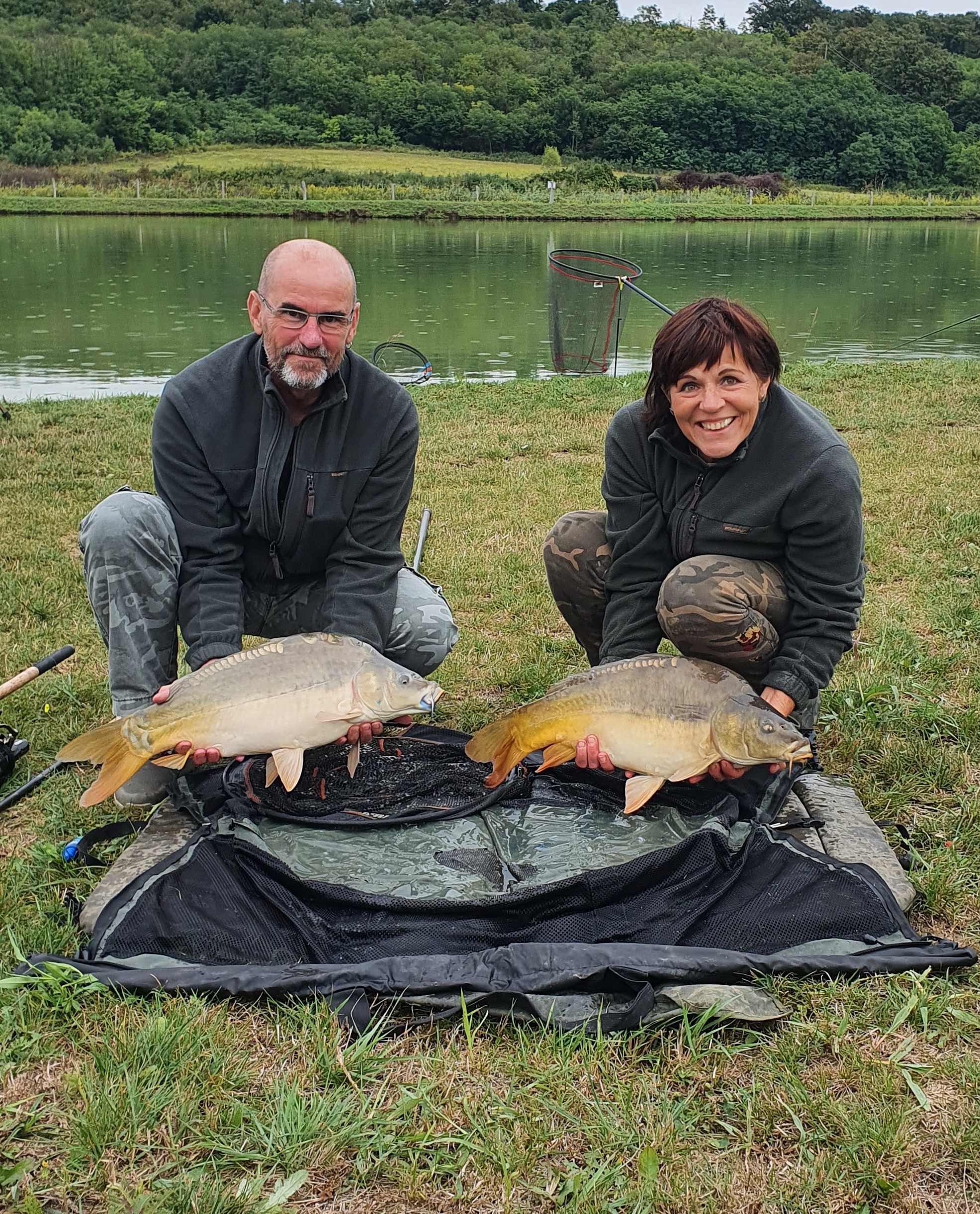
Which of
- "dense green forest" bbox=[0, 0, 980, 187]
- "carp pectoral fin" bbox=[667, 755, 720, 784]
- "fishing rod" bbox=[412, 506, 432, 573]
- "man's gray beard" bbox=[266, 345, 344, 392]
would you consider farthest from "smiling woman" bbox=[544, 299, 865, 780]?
"dense green forest" bbox=[0, 0, 980, 187]

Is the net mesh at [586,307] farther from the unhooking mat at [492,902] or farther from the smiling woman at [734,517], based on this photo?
the unhooking mat at [492,902]

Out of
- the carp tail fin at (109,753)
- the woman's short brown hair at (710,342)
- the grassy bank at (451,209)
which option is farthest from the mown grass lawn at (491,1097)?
the grassy bank at (451,209)

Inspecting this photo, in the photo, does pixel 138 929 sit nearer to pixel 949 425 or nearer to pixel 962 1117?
pixel 962 1117

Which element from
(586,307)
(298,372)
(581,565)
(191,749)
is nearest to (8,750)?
(191,749)

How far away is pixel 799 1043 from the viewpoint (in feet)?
6.49

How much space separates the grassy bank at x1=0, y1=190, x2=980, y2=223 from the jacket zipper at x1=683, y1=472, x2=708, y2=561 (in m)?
34.8

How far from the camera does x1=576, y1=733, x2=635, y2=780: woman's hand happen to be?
254 cm

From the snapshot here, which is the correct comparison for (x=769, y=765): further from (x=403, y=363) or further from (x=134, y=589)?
(x=403, y=363)

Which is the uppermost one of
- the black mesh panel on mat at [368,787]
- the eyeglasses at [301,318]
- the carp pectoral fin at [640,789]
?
the eyeglasses at [301,318]

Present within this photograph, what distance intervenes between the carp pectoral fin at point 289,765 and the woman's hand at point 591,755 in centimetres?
65

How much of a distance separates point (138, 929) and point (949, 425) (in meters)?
6.66

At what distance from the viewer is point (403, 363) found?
1059cm

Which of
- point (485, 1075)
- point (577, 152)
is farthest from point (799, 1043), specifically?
point (577, 152)

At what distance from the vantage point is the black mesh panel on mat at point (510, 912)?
87.7 inches
